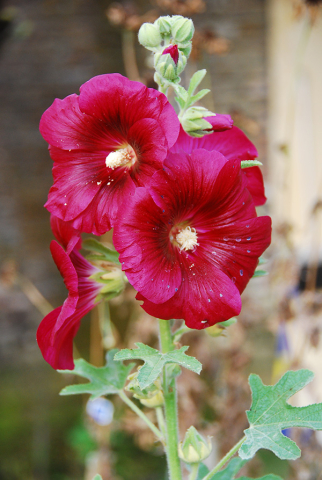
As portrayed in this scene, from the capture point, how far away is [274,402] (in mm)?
684

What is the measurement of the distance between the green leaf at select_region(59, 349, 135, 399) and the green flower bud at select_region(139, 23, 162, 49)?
0.55m

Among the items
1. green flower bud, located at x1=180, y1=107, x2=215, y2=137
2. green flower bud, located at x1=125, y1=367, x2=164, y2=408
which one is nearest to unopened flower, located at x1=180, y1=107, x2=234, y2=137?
green flower bud, located at x1=180, y1=107, x2=215, y2=137

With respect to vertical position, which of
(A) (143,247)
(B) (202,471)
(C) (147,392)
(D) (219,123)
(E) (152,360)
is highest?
(D) (219,123)

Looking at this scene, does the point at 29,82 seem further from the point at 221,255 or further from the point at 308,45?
the point at 221,255

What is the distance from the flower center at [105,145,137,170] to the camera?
641mm

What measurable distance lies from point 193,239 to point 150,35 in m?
0.34

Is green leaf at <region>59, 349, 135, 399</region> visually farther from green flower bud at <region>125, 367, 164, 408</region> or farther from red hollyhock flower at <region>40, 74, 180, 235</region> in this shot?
red hollyhock flower at <region>40, 74, 180, 235</region>

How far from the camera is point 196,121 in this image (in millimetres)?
623

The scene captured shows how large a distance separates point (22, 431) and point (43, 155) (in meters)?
2.08

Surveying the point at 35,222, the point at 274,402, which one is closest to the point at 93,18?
the point at 35,222

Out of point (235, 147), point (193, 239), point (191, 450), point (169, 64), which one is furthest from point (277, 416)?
point (169, 64)

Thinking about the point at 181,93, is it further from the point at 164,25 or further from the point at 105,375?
the point at 105,375

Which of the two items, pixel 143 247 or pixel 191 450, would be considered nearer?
pixel 143 247

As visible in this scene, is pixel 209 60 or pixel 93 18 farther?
pixel 93 18
